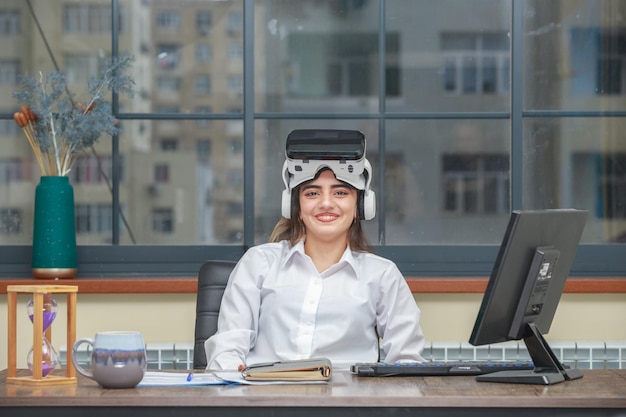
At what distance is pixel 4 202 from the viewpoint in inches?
164

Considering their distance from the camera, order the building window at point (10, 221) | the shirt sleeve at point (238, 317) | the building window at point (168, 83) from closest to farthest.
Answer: the shirt sleeve at point (238, 317)
the building window at point (10, 221)
the building window at point (168, 83)

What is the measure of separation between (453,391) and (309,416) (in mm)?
299

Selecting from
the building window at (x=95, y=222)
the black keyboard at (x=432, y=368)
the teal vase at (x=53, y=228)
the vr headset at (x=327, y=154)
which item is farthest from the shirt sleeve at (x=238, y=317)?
the building window at (x=95, y=222)

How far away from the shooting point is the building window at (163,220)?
14.0ft

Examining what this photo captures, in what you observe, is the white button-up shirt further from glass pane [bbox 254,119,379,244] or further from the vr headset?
glass pane [bbox 254,119,379,244]

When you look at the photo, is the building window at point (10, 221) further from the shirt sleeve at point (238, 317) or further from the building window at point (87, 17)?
the shirt sleeve at point (238, 317)

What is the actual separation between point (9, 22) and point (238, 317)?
1834 millimetres

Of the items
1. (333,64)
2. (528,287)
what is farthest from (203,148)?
(528,287)

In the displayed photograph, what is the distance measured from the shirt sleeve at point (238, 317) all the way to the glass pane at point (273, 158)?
1143 millimetres

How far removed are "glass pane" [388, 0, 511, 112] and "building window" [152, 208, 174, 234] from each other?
3.35 ft

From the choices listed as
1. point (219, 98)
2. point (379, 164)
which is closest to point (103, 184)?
point (219, 98)

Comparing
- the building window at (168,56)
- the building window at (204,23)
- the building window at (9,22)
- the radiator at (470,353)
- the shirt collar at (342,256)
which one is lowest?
the radiator at (470,353)

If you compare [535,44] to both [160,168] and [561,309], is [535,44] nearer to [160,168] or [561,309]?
[561,309]

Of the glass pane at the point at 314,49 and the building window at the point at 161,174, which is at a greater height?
the glass pane at the point at 314,49
